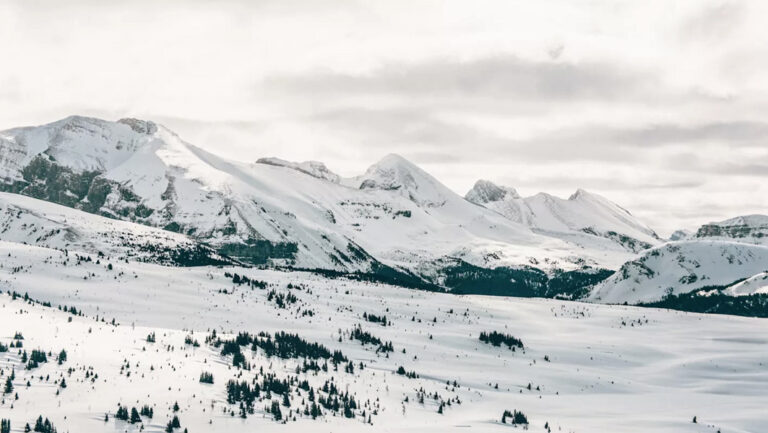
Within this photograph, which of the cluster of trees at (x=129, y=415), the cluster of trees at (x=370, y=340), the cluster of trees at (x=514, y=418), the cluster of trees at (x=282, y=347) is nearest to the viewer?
the cluster of trees at (x=129, y=415)

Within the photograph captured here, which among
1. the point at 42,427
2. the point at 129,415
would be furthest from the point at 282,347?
the point at 42,427

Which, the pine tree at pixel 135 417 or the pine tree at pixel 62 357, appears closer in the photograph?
the pine tree at pixel 135 417

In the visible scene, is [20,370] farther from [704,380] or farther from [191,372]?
[704,380]

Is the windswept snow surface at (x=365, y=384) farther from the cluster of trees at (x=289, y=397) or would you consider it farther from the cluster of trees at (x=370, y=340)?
the cluster of trees at (x=370, y=340)

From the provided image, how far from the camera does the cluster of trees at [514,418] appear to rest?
11419 centimetres

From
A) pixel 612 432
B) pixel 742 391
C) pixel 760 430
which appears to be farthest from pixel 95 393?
pixel 742 391

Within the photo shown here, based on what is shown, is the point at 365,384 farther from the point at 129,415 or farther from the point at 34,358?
the point at 129,415

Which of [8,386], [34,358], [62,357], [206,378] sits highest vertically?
[34,358]

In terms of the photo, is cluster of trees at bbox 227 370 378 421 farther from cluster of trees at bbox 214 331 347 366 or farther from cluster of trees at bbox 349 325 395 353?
cluster of trees at bbox 349 325 395 353

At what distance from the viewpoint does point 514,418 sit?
116000mm

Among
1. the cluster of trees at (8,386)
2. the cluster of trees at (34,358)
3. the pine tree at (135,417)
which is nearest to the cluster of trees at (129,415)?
the pine tree at (135,417)

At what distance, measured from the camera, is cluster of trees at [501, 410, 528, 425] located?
114188mm

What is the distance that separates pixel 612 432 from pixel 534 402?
3073 cm

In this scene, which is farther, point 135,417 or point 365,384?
point 365,384
